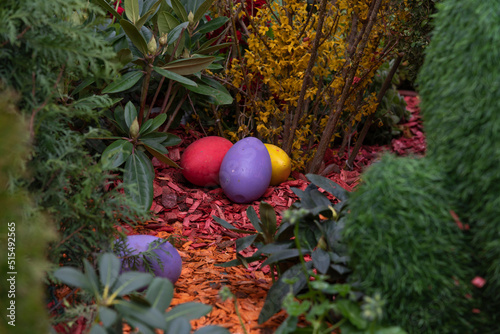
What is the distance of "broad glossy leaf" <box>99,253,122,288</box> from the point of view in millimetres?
1233

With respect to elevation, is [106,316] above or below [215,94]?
below

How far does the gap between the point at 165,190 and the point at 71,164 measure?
150 cm

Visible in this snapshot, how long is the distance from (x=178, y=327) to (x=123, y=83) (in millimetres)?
1615

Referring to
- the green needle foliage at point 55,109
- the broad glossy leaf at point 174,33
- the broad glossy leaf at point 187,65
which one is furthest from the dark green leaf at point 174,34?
the green needle foliage at point 55,109

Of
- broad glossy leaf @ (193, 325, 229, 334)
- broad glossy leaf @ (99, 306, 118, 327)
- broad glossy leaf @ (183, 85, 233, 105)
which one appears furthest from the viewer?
broad glossy leaf @ (183, 85, 233, 105)

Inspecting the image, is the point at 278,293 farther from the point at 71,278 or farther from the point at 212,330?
the point at 71,278

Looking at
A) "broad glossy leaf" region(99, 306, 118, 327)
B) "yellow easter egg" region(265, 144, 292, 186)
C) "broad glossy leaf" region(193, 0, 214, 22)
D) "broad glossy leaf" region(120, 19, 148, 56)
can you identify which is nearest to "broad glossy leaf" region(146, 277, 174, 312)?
"broad glossy leaf" region(99, 306, 118, 327)

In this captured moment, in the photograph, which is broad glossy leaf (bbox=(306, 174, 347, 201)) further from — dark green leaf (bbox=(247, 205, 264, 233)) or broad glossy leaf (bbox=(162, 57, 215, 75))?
broad glossy leaf (bbox=(162, 57, 215, 75))

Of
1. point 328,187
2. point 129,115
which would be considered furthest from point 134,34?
point 328,187

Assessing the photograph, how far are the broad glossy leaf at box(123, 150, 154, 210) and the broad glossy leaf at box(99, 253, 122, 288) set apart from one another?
982mm

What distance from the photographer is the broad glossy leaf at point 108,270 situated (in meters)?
1.23

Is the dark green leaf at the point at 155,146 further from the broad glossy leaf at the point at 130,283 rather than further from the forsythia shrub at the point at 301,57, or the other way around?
the broad glossy leaf at the point at 130,283

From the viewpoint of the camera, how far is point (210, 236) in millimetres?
2453

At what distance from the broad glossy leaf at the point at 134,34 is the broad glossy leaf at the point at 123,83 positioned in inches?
5.2
